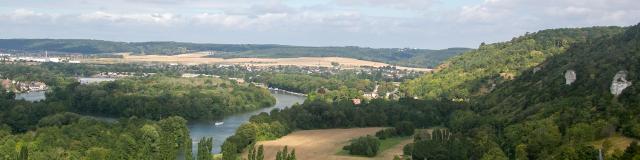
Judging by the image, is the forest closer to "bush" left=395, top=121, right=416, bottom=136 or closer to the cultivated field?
the cultivated field

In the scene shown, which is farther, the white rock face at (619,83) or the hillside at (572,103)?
the white rock face at (619,83)

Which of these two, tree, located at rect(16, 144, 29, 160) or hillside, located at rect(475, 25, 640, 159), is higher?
hillside, located at rect(475, 25, 640, 159)

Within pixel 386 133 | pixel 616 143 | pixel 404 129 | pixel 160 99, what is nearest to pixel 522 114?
pixel 386 133

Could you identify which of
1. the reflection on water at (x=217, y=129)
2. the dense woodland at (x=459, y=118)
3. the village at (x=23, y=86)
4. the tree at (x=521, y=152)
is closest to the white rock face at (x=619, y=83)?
the dense woodland at (x=459, y=118)

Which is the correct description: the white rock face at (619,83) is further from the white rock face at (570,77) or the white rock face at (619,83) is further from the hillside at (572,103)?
the white rock face at (570,77)

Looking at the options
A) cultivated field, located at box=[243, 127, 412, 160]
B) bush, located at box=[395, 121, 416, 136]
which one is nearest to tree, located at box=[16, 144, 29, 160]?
cultivated field, located at box=[243, 127, 412, 160]

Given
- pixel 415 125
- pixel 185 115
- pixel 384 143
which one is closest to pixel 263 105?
pixel 185 115
